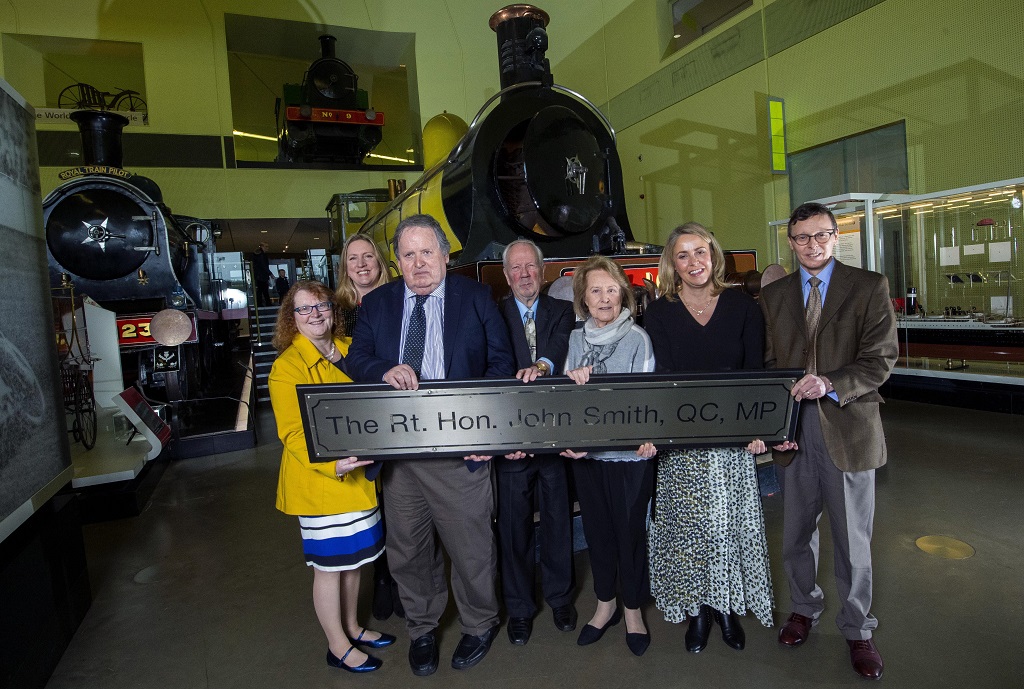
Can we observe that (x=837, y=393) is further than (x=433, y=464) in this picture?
No

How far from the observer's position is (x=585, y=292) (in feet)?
8.00

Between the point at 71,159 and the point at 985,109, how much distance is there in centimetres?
1574

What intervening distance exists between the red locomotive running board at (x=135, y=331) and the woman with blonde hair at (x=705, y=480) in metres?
6.23

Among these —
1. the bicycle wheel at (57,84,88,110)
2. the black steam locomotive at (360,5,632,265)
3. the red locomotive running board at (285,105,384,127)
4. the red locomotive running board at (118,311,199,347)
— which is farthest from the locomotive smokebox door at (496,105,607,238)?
the bicycle wheel at (57,84,88,110)

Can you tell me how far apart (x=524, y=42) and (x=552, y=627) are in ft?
14.0

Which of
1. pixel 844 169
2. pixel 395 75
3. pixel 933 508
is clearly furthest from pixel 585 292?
pixel 395 75

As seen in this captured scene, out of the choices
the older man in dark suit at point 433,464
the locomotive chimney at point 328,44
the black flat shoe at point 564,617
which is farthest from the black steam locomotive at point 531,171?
the locomotive chimney at point 328,44

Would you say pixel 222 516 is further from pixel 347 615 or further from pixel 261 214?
pixel 261 214

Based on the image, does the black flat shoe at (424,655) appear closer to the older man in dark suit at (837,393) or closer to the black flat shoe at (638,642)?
the black flat shoe at (638,642)

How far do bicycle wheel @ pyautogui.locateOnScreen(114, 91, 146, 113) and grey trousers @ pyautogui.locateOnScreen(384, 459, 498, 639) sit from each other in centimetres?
1505

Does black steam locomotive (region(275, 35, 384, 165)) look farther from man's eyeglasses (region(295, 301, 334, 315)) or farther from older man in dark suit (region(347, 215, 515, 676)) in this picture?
older man in dark suit (region(347, 215, 515, 676))

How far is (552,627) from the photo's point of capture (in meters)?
2.76

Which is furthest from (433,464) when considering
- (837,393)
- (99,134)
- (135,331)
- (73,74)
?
(73,74)

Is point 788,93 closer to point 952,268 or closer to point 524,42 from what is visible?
point 952,268
